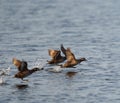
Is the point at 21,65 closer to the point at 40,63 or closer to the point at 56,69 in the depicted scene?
the point at 56,69

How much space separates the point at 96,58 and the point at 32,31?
9.18 m

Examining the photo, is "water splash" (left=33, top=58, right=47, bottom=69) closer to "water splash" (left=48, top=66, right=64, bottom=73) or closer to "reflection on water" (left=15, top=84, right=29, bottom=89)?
"water splash" (left=48, top=66, right=64, bottom=73)

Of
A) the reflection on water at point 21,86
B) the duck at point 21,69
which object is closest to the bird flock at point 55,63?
the duck at point 21,69

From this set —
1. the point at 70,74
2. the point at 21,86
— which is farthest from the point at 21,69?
the point at 70,74

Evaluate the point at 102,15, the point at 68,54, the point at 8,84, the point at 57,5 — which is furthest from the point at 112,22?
the point at 8,84

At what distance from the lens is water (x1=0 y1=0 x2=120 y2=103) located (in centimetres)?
1988

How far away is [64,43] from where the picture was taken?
98.9 feet

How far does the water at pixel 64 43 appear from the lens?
1988cm

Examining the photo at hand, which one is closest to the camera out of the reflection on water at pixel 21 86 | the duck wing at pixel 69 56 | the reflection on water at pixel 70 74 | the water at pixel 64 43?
the water at pixel 64 43

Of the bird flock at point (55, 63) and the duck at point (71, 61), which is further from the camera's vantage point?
the duck at point (71, 61)

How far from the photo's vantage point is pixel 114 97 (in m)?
19.2

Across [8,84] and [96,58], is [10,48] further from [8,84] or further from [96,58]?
[8,84]

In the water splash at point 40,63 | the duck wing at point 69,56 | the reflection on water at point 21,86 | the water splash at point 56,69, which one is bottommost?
the reflection on water at point 21,86

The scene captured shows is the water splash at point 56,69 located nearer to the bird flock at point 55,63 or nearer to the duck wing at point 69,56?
the bird flock at point 55,63
